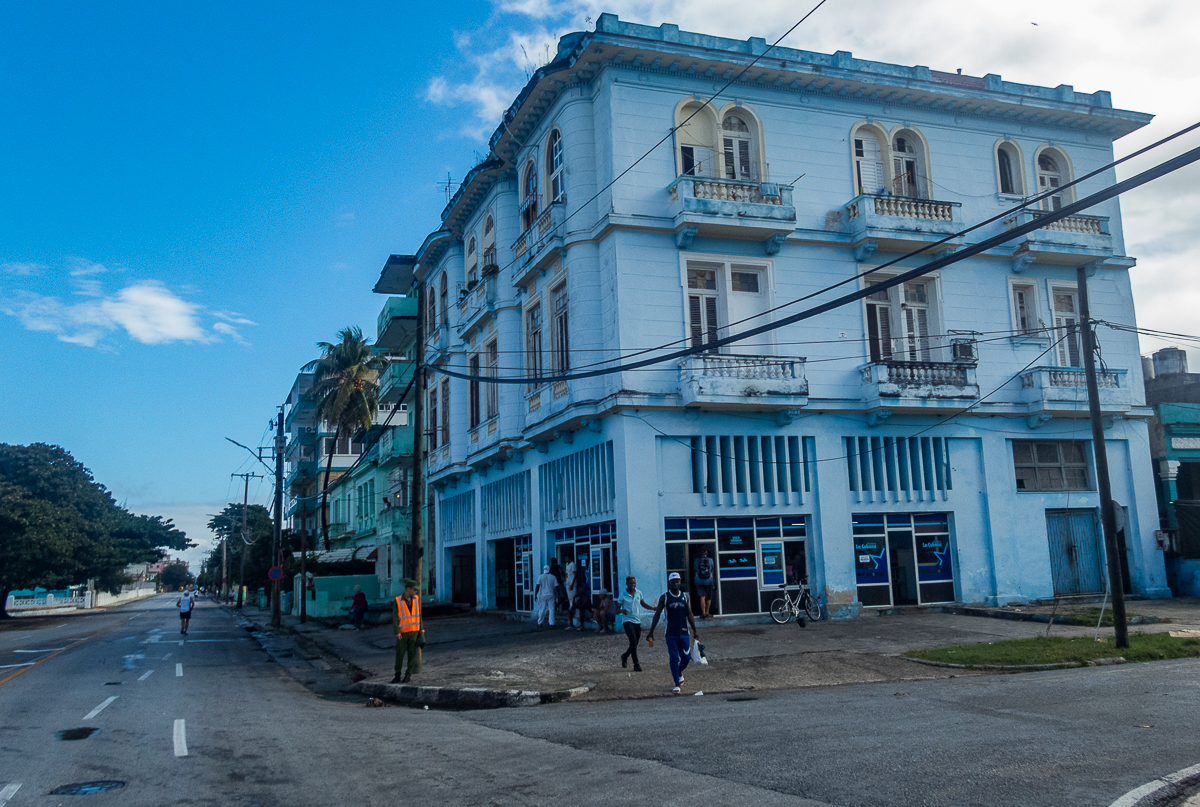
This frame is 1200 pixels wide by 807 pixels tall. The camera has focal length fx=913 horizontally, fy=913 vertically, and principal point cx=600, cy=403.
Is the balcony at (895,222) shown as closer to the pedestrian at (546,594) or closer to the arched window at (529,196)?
the arched window at (529,196)

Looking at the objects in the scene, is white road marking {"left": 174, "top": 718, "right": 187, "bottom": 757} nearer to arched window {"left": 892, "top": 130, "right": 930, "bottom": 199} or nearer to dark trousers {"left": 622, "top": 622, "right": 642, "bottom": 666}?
dark trousers {"left": 622, "top": 622, "right": 642, "bottom": 666}

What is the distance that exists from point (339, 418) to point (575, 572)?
81.1 feet

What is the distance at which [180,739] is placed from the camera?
10.1m

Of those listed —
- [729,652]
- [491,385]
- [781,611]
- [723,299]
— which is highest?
[723,299]

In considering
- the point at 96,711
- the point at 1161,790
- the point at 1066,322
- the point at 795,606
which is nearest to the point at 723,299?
the point at 795,606

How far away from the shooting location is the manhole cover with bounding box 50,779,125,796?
7.47 m

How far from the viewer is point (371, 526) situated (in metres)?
47.3

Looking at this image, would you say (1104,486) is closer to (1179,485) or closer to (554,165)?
(1179,485)

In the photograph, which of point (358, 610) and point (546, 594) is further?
point (358, 610)

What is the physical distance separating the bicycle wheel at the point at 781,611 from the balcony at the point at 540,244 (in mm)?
10096

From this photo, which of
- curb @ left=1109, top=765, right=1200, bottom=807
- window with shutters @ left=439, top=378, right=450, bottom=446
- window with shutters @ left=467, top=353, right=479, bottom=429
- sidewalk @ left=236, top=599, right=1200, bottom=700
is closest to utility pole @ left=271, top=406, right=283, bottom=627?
window with shutters @ left=439, top=378, right=450, bottom=446

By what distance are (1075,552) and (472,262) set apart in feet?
67.6

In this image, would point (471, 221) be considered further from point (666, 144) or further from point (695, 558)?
point (695, 558)

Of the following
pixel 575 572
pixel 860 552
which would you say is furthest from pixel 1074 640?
pixel 575 572
